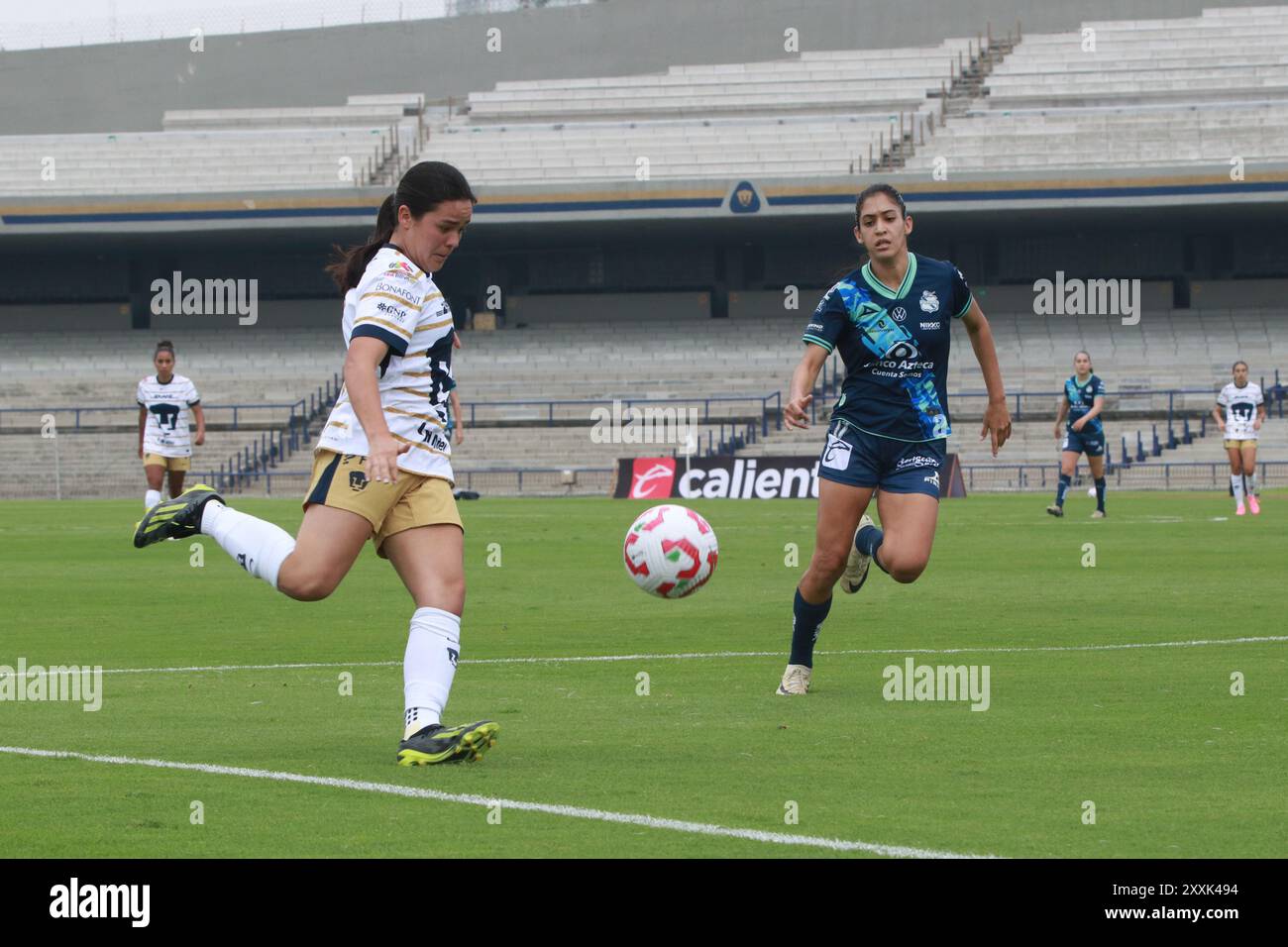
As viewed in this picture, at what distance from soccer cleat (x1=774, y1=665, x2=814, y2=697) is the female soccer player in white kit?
2400 millimetres

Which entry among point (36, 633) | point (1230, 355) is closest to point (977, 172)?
point (1230, 355)

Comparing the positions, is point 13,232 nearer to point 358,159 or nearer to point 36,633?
point 358,159

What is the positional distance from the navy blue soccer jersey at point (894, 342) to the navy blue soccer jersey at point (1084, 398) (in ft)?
59.6

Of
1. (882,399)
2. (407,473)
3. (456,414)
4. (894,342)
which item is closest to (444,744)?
(407,473)

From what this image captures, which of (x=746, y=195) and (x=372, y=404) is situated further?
(x=746, y=195)

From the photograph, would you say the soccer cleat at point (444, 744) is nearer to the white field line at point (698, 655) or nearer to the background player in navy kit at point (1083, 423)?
the white field line at point (698, 655)

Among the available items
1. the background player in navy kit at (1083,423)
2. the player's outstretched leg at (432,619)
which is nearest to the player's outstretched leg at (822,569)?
the player's outstretched leg at (432,619)

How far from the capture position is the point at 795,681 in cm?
883

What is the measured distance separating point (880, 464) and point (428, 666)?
9.54ft

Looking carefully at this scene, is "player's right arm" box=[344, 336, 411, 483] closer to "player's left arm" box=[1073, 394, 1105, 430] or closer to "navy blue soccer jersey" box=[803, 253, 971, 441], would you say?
"navy blue soccer jersey" box=[803, 253, 971, 441]

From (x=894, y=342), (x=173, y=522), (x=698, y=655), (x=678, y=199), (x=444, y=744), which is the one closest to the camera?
(x=444, y=744)

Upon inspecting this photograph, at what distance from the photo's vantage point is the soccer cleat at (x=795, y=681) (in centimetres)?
880

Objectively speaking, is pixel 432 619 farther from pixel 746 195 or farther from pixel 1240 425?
pixel 746 195

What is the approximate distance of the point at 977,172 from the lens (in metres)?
47.4
